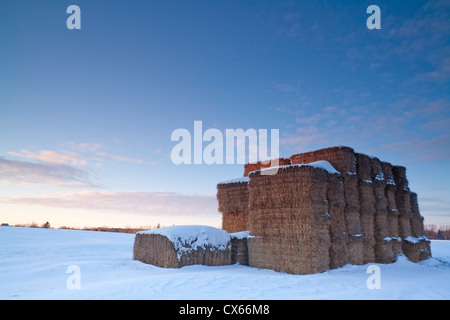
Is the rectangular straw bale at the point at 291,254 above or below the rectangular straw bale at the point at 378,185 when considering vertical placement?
below

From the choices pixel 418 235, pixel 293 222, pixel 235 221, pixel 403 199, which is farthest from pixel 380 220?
pixel 235 221

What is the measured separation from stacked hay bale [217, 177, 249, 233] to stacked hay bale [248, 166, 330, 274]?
11.6 feet

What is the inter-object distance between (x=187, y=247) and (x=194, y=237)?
46 cm

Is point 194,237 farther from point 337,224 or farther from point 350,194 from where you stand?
point 350,194

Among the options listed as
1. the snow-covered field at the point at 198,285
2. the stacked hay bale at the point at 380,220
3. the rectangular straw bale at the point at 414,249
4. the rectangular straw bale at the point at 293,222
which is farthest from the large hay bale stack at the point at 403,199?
the rectangular straw bale at the point at 293,222

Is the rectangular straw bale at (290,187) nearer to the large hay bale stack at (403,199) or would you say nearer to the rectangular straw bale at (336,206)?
the rectangular straw bale at (336,206)

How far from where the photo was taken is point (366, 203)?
495 inches

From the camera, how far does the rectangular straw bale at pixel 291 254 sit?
9648mm

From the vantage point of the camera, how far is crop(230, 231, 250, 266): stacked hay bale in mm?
12070

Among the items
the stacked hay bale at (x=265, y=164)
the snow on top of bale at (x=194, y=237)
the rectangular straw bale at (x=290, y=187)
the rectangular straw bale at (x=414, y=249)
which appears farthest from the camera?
the stacked hay bale at (x=265, y=164)

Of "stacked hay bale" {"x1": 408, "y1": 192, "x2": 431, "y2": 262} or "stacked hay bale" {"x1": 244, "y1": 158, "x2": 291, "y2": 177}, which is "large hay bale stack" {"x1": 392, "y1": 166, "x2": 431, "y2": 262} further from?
"stacked hay bale" {"x1": 244, "y1": 158, "x2": 291, "y2": 177}

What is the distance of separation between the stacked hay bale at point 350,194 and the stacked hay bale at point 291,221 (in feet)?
4.52
